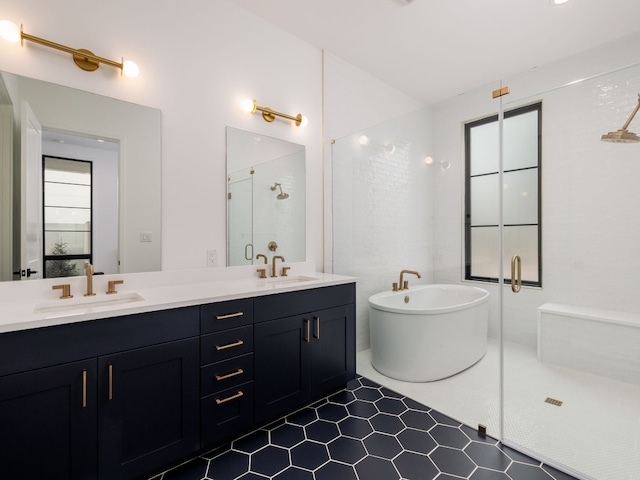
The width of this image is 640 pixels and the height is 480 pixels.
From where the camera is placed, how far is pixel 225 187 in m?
2.30

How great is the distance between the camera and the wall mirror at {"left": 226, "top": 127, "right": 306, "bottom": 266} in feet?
7.72

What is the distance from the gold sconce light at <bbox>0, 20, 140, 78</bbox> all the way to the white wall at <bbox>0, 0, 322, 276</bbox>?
0.12 feet

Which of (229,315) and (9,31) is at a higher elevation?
(9,31)

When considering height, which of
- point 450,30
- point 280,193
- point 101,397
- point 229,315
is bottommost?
point 101,397

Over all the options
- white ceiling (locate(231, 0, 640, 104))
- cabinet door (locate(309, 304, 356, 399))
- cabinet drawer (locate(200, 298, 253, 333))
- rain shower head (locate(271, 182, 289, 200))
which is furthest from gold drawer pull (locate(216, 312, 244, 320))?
white ceiling (locate(231, 0, 640, 104))

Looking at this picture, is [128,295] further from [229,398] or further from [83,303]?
[229,398]

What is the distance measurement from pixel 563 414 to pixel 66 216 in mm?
3064

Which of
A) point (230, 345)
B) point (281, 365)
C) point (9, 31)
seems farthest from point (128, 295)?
point (9, 31)

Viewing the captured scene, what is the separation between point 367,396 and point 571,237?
5.66 feet

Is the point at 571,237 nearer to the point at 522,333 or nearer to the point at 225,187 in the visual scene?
the point at 522,333

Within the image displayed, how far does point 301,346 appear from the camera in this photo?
205cm

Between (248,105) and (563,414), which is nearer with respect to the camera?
(563,414)

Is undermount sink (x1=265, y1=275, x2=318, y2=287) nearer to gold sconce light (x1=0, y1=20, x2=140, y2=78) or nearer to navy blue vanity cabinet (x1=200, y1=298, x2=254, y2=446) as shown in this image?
navy blue vanity cabinet (x1=200, y1=298, x2=254, y2=446)

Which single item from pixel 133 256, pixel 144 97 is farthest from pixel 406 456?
pixel 144 97
